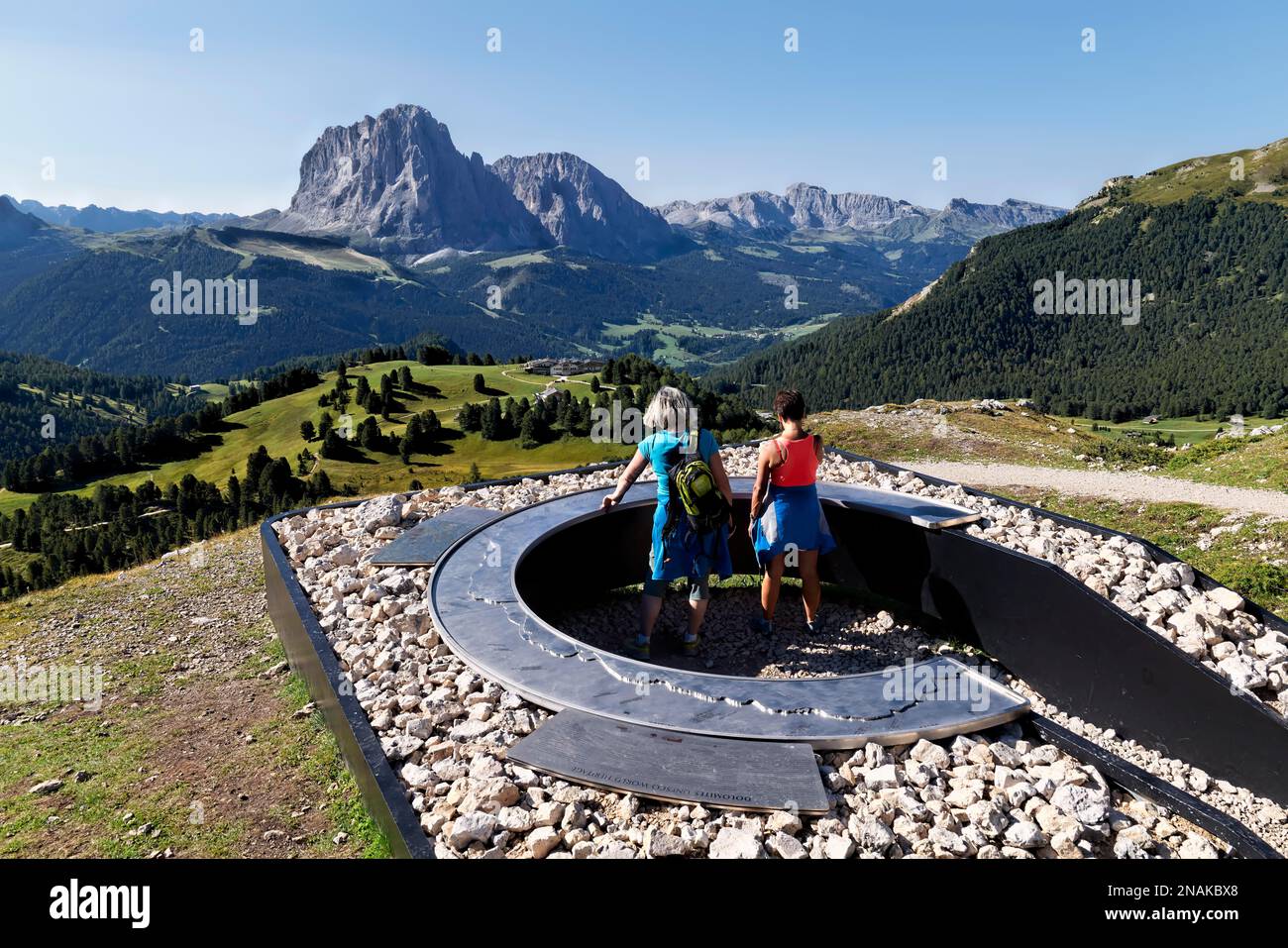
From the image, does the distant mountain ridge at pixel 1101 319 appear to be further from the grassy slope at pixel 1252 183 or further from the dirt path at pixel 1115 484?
the dirt path at pixel 1115 484

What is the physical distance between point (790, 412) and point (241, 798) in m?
6.55

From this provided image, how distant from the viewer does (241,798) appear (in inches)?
253

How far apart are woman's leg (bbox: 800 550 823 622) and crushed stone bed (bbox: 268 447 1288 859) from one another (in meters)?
0.83

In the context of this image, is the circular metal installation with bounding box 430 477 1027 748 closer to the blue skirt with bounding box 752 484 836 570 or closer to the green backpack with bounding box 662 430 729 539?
the green backpack with bounding box 662 430 729 539

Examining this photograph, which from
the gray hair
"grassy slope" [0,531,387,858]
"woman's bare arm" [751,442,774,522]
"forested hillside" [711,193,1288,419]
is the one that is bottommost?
"grassy slope" [0,531,387,858]

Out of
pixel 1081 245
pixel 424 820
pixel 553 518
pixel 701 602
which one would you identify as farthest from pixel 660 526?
pixel 1081 245

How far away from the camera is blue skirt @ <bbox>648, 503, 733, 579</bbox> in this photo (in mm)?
8219

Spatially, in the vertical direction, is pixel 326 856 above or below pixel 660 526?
below

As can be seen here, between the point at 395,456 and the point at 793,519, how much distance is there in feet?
253

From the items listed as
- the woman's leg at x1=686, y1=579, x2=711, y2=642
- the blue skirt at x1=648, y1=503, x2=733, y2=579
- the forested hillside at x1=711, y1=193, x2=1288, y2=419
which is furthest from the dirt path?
the forested hillside at x1=711, y1=193, x2=1288, y2=419

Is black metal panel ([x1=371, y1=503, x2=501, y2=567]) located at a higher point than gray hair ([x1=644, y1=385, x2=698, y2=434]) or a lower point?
lower
